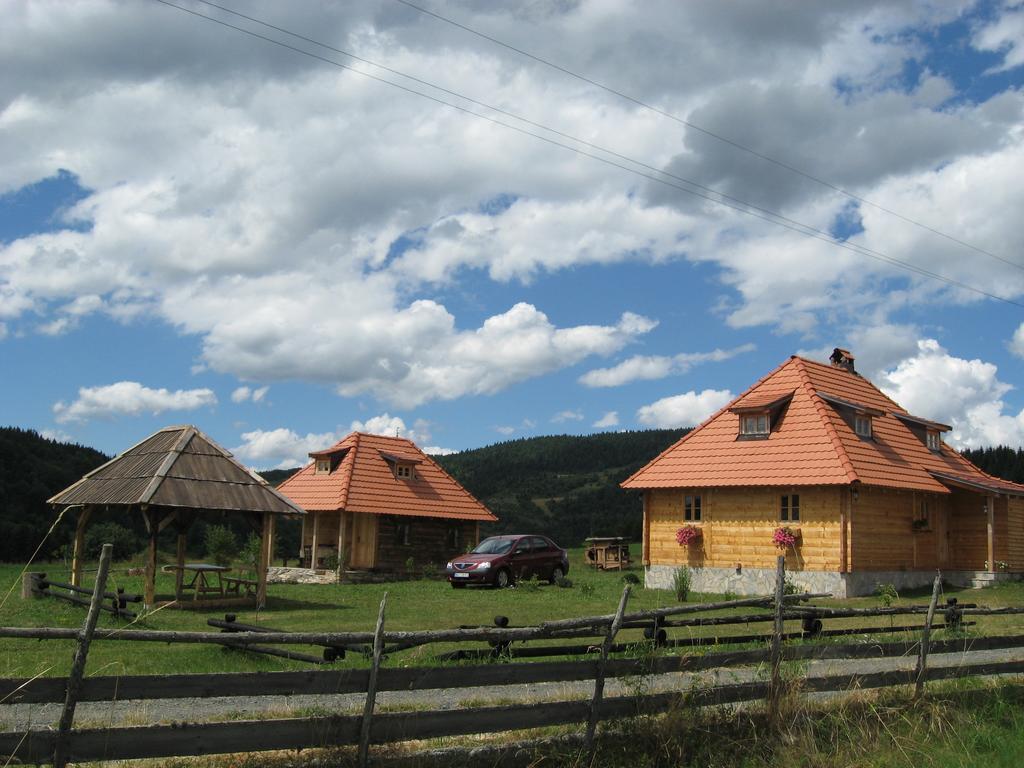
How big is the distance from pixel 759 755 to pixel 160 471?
16.7 metres

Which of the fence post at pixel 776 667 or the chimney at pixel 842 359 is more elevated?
the chimney at pixel 842 359

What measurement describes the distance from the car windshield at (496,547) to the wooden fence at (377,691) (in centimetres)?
1907

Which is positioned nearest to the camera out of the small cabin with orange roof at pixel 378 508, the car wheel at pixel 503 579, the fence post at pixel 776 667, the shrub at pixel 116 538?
the fence post at pixel 776 667

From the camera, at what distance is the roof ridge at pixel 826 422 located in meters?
26.0

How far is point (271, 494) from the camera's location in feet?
76.3

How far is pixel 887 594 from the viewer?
2141cm

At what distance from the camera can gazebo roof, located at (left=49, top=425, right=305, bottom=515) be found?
21094 mm

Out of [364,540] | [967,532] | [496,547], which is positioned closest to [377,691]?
[496,547]

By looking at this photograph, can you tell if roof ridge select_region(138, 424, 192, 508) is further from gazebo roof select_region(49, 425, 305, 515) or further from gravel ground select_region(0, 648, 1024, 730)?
gravel ground select_region(0, 648, 1024, 730)

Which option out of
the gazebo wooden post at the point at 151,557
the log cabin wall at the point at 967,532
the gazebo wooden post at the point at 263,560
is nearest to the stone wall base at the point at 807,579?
the log cabin wall at the point at 967,532

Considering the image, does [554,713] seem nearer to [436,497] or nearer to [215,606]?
[215,606]

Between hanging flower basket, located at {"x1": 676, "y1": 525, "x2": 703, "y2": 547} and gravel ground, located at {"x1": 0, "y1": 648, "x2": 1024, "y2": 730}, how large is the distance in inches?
671

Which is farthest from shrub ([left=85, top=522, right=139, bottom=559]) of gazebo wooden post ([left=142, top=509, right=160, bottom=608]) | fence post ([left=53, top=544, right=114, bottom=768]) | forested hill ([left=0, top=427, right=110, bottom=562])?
fence post ([left=53, top=544, right=114, bottom=768])

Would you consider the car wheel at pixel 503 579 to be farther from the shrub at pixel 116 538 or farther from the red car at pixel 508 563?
the shrub at pixel 116 538
